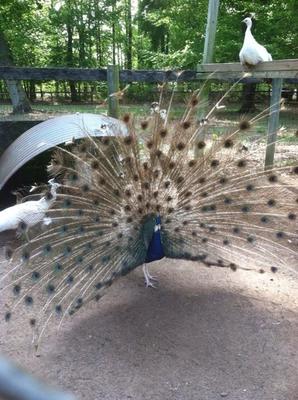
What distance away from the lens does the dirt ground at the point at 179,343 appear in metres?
2.89

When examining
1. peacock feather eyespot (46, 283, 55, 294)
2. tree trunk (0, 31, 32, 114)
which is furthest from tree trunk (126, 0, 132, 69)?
peacock feather eyespot (46, 283, 55, 294)

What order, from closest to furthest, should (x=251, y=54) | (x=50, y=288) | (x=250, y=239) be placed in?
(x=50, y=288)
(x=250, y=239)
(x=251, y=54)

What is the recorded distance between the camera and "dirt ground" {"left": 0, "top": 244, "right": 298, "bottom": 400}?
2895 mm

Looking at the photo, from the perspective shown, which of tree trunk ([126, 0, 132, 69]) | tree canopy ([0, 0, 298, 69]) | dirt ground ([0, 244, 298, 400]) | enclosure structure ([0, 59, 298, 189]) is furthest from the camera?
tree trunk ([126, 0, 132, 69])

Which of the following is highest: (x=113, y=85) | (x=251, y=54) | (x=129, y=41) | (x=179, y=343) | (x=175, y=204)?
(x=129, y=41)

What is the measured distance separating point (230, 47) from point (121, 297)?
12.8 m

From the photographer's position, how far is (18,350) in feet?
10.6

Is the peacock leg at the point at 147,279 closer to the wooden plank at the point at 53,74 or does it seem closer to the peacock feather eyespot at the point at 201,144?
the peacock feather eyespot at the point at 201,144

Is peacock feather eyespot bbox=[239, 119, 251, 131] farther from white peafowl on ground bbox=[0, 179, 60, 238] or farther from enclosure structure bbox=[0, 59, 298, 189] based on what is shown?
enclosure structure bbox=[0, 59, 298, 189]

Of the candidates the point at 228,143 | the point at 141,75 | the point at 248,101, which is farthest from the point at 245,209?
the point at 248,101

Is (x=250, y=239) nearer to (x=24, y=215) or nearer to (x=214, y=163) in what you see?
(x=214, y=163)

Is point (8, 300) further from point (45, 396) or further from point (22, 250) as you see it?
point (45, 396)

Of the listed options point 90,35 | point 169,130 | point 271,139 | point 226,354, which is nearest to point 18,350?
point 226,354

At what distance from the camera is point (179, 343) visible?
10.9 ft
